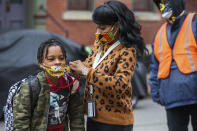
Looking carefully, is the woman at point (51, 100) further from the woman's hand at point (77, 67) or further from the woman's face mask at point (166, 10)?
the woman's face mask at point (166, 10)

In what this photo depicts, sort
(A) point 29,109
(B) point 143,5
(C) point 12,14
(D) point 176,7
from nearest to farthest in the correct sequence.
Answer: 1. (A) point 29,109
2. (D) point 176,7
3. (C) point 12,14
4. (B) point 143,5

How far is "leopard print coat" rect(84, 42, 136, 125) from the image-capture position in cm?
239

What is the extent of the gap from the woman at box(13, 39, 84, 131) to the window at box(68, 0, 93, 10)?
28.8ft

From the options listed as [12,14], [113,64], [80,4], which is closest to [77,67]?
[113,64]

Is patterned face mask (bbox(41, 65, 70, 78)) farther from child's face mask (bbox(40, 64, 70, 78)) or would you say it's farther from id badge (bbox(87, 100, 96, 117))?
id badge (bbox(87, 100, 96, 117))

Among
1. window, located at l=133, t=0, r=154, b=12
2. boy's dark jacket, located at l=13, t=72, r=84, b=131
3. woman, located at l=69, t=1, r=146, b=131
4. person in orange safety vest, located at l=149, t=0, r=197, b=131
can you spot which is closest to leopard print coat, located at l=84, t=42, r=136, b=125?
woman, located at l=69, t=1, r=146, b=131

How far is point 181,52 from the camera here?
3246mm

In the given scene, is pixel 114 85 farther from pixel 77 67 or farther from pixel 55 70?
pixel 55 70

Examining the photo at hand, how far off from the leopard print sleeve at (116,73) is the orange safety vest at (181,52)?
2.83 feet

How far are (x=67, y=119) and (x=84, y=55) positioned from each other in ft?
12.6

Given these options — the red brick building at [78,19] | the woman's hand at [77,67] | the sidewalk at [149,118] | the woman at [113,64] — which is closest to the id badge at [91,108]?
the woman at [113,64]

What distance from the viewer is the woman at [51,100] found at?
7.64 ft

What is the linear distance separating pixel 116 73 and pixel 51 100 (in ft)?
1.62

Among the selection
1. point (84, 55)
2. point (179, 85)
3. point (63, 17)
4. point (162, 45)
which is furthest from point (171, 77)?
point (63, 17)
